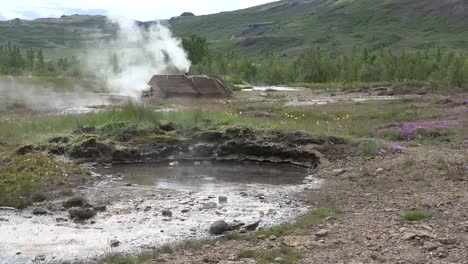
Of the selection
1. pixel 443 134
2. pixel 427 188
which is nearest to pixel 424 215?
pixel 427 188

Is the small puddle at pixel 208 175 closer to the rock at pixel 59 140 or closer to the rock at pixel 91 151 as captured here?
the rock at pixel 91 151

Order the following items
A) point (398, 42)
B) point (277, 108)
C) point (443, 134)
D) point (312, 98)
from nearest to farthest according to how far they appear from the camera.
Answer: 1. point (443, 134)
2. point (277, 108)
3. point (312, 98)
4. point (398, 42)

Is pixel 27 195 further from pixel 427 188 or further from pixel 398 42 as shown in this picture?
pixel 398 42

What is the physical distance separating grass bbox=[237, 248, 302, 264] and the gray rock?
6.26 ft

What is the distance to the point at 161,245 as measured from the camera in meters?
11.7

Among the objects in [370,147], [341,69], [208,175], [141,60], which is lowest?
[208,175]

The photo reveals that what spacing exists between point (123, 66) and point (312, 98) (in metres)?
27.4

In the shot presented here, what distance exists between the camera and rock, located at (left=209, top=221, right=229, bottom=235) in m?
12.7

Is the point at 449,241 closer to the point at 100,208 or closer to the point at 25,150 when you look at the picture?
the point at 100,208

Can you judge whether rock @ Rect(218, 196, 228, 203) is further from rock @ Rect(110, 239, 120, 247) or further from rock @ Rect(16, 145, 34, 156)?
rock @ Rect(16, 145, 34, 156)

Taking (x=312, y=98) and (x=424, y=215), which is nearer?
(x=424, y=215)

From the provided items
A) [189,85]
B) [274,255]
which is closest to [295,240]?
[274,255]

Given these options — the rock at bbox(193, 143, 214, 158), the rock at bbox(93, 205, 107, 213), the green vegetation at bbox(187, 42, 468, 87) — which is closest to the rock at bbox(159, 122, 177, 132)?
the rock at bbox(193, 143, 214, 158)

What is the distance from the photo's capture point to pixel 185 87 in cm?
5062
